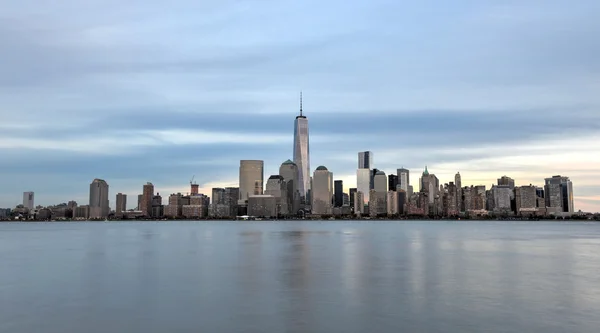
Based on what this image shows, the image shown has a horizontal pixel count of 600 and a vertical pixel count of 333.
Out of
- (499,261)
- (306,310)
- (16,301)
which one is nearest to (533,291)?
(306,310)

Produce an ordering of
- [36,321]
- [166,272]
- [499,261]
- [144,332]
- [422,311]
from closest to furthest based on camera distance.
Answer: [144,332] < [36,321] < [422,311] < [166,272] < [499,261]

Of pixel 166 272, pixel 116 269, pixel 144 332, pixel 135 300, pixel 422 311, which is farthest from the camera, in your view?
pixel 116 269

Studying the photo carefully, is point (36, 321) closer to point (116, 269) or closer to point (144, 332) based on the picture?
point (144, 332)

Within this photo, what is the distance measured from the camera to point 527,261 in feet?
210

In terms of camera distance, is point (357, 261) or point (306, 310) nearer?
point (306, 310)

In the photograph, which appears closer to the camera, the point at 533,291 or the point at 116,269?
the point at 533,291

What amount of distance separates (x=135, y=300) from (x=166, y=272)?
1667cm

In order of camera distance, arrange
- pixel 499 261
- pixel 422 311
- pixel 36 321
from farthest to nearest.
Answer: pixel 499 261 → pixel 422 311 → pixel 36 321

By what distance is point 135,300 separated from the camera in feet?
115

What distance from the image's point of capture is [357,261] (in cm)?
6378

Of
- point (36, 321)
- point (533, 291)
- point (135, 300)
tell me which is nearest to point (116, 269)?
point (135, 300)

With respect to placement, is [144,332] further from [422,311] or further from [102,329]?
[422,311]

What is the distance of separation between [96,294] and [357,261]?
34962 mm

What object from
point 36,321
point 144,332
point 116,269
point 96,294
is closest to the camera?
point 144,332
